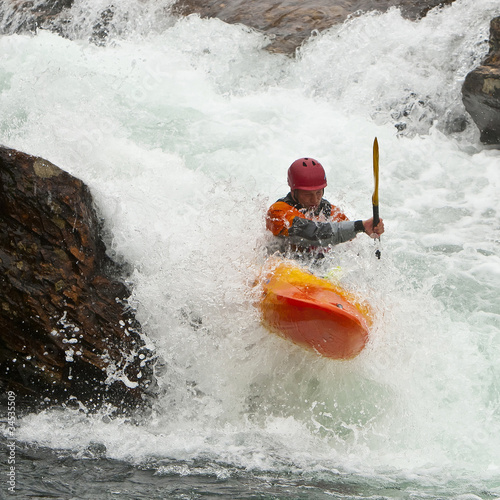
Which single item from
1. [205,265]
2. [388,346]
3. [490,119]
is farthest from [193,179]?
[490,119]

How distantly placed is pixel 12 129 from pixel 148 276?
3958 millimetres

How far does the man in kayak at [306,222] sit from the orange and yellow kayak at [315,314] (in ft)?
0.79

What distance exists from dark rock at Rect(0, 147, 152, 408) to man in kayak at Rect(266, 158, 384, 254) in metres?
1.27

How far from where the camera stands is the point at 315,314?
3.99 metres

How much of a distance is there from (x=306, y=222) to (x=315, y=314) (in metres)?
0.74

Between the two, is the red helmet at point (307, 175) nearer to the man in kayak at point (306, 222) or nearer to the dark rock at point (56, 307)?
the man in kayak at point (306, 222)

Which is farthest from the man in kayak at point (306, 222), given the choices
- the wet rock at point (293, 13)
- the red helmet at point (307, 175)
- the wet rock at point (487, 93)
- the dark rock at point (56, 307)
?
the wet rock at point (293, 13)

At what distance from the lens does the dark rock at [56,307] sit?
13.0 feet

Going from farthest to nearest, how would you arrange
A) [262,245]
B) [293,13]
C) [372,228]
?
[293,13]
[262,245]
[372,228]

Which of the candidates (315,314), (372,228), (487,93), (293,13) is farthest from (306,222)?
(293,13)

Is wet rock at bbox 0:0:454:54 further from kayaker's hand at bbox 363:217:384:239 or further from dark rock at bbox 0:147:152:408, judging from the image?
dark rock at bbox 0:147:152:408

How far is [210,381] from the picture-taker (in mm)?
4371

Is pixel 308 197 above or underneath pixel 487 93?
underneath

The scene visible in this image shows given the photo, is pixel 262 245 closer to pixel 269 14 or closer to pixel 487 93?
pixel 487 93
